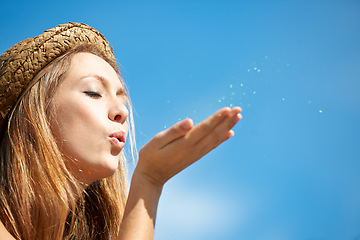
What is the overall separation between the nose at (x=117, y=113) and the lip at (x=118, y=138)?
0.43ft

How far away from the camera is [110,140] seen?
283 cm

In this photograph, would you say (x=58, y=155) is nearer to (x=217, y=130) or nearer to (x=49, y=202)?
(x=49, y=202)

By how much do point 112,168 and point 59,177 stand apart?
39 cm

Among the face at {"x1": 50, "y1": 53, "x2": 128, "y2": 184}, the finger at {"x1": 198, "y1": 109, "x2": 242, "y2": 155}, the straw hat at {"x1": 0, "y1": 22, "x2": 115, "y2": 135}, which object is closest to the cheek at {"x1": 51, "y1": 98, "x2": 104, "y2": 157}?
the face at {"x1": 50, "y1": 53, "x2": 128, "y2": 184}

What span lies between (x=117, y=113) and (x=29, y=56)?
1004 millimetres

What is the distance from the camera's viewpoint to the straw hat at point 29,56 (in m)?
3.21

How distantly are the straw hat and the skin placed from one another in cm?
22

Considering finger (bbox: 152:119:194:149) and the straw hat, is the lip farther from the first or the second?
the straw hat

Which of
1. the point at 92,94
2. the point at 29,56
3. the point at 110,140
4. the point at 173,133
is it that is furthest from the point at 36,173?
the point at 173,133

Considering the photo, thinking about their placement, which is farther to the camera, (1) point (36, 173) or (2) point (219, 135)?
(1) point (36, 173)

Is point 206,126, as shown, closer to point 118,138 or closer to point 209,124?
point 209,124

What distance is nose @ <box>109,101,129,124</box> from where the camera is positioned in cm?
294

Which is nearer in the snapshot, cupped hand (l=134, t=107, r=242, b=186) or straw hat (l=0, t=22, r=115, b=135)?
cupped hand (l=134, t=107, r=242, b=186)

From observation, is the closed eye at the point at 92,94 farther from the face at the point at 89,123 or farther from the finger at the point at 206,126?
the finger at the point at 206,126
